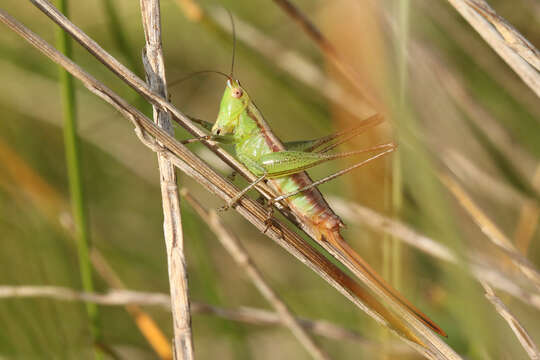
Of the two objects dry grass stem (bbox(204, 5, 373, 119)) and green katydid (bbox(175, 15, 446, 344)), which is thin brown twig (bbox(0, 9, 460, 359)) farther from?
dry grass stem (bbox(204, 5, 373, 119))

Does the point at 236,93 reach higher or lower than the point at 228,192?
higher

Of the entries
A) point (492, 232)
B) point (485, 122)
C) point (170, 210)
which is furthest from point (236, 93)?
point (485, 122)

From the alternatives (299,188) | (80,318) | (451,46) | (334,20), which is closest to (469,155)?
(451,46)

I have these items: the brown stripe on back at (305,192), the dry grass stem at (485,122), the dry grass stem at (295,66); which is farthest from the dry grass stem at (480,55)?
the brown stripe on back at (305,192)

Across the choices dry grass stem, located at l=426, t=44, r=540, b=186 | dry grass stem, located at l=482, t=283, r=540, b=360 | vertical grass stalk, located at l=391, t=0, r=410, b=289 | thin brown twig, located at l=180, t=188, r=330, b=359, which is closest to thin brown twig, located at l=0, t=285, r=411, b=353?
thin brown twig, located at l=180, t=188, r=330, b=359

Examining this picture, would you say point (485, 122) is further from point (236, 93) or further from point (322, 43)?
point (236, 93)

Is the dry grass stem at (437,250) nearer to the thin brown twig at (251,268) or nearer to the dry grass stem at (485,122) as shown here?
the thin brown twig at (251,268)
